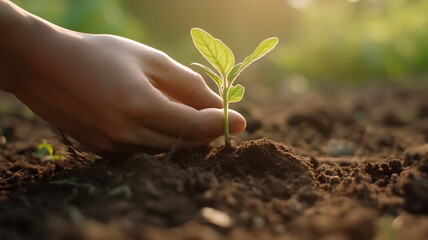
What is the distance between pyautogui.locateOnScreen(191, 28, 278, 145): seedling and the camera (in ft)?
5.90

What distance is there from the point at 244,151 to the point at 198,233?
78cm

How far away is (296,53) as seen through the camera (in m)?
8.77

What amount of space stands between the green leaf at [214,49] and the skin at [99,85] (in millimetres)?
149

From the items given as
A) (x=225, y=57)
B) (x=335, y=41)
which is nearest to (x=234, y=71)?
(x=225, y=57)

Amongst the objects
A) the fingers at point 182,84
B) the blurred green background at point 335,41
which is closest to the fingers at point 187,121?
the fingers at point 182,84

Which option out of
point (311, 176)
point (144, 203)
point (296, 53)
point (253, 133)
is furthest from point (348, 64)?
point (144, 203)

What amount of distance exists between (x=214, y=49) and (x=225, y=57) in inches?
2.2

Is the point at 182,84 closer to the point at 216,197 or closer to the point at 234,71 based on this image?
the point at 234,71

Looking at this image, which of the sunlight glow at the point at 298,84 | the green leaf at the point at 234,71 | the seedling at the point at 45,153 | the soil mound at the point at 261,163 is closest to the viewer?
the soil mound at the point at 261,163

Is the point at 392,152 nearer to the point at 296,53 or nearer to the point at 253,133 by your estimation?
the point at 253,133

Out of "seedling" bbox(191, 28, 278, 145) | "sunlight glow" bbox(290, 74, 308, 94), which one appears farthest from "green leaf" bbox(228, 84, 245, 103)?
"sunlight glow" bbox(290, 74, 308, 94)

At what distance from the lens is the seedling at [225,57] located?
70.8 inches

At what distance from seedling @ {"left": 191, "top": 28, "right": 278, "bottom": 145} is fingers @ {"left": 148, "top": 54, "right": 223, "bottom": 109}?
0.10 metres

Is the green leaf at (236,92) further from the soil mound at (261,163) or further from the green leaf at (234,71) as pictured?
the soil mound at (261,163)
